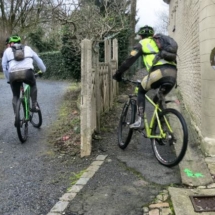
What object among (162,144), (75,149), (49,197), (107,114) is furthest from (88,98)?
(107,114)

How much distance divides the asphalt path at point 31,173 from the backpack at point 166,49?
1866 millimetres

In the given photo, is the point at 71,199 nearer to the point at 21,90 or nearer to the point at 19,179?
the point at 19,179

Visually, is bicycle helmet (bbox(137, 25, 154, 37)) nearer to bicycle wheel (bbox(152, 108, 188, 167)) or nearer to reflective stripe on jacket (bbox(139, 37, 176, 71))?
reflective stripe on jacket (bbox(139, 37, 176, 71))

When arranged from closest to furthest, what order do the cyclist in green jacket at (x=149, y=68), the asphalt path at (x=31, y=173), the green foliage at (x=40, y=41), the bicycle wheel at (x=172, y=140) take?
the asphalt path at (x=31, y=173) → the bicycle wheel at (x=172, y=140) → the cyclist in green jacket at (x=149, y=68) → the green foliage at (x=40, y=41)

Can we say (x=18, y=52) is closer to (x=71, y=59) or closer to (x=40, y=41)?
(x=71, y=59)

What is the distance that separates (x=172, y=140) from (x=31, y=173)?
196 cm

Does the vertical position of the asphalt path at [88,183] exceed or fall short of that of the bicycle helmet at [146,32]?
it falls short

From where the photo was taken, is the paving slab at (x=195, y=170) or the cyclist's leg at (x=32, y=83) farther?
the cyclist's leg at (x=32, y=83)

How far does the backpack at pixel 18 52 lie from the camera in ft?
19.4

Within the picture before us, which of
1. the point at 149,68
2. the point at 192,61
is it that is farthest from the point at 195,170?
the point at 192,61

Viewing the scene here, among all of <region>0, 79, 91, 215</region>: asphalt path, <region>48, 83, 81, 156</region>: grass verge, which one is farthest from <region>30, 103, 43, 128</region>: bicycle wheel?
<region>48, 83, 81, 156</region>: grass verge

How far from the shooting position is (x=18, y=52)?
19.5ft

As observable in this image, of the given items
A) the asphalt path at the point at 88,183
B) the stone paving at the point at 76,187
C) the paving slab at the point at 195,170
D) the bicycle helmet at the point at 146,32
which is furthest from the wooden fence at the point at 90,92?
the paving slab at the point at 195,170

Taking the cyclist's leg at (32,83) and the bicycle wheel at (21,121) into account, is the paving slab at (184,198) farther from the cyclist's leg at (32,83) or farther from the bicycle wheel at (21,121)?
the cyclist's leg at (32,83)
